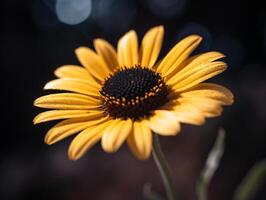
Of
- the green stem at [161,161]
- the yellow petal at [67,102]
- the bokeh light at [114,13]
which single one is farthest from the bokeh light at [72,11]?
the green stem at [161,161]

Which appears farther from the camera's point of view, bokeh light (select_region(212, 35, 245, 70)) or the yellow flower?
bokeh light (select_region(212, 35, 245, 70))

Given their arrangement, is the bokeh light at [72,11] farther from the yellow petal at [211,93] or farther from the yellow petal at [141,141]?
the yellow petal at [141,141]

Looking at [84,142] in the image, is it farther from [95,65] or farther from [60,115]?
[95,65]

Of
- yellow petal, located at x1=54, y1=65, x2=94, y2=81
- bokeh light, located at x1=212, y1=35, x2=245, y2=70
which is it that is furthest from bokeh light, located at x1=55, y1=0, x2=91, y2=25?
yellow petal, located at x1=54, y1=65, x2=94, y2=81

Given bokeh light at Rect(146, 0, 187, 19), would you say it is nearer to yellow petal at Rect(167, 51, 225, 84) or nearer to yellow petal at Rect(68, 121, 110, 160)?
yellow petal at Rect(167, 51, 225, 84)
